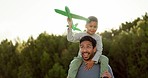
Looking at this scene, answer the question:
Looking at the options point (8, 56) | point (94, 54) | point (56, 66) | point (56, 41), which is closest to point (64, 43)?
point (56, 41)

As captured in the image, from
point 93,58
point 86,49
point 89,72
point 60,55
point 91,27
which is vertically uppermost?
point 91,27

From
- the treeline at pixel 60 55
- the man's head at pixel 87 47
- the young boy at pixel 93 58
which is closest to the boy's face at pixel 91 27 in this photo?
the young boy at pixel 93 58

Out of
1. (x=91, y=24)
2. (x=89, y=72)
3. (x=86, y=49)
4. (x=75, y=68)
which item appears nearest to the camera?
(x=86, y=49)

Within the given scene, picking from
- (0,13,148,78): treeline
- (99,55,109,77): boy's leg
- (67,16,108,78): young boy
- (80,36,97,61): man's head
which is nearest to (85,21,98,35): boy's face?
(67,16,108,78): young boy

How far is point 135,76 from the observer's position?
24031mm

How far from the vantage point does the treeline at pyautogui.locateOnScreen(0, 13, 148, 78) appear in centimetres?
2453

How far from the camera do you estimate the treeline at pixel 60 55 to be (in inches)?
966

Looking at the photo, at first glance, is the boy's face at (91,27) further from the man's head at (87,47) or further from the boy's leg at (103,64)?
the man's head at (87,47)

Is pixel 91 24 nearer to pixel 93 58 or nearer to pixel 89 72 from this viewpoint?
pixel 93 58

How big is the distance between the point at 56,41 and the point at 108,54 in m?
5.27

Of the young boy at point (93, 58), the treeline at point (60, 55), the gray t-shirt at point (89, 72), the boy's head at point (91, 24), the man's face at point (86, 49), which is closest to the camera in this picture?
the man's face at point (86, 49)

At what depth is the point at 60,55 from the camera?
28.0 m

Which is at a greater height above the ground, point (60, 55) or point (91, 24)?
point (91, 24)

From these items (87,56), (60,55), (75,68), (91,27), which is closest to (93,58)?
(87,56)
